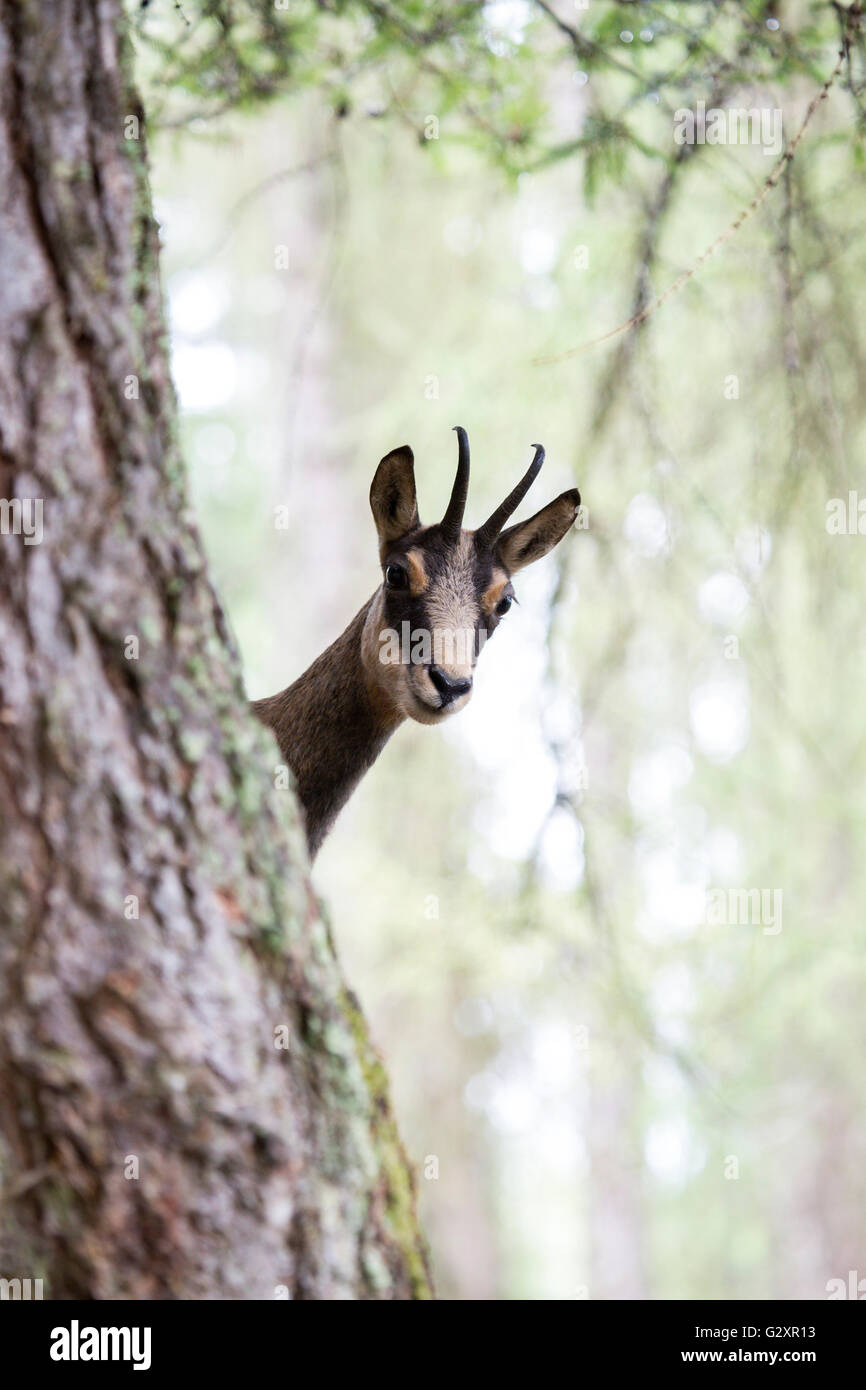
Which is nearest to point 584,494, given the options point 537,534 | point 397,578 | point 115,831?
point 537,534

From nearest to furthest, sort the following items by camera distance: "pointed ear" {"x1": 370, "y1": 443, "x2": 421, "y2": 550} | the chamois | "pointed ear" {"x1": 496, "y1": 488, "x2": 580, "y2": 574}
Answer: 1. the chamois
2. "pointed ear" {"x1": 370, "y1": 443, "x2": 421, "y2": 550}
3. "pointed ear" {"x1": 496, "y1": 488, "x2": 580, "y2": 574}

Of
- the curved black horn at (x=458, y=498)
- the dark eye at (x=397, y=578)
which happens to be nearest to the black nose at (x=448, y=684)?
the dark eye at (x=397, y=578)

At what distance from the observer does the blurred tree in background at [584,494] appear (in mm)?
4586

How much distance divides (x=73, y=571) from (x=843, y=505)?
3.62m

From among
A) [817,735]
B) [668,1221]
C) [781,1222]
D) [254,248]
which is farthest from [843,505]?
[668,1221]

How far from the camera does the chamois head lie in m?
4.00

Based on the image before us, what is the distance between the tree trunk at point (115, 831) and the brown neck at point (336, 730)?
206cm

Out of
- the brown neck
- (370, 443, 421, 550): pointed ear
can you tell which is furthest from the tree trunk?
the brown neck

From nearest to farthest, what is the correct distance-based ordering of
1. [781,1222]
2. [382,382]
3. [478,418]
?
[478,418]
[382,382]
[781,1222]

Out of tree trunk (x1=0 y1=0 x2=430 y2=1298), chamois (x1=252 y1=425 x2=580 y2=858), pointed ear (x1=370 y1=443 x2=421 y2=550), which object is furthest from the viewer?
pointed ear (x1=370 y1=443 x2=421 y2=550)

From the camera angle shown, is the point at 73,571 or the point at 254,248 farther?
the point at 254,248

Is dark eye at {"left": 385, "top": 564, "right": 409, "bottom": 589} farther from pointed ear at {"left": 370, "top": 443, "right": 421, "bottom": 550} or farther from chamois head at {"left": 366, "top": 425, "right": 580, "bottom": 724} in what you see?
pointed ear at {"left": 370, "top": 443, "right": 421, "bottom": 550}

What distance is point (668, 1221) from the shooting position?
25219 millimetres
